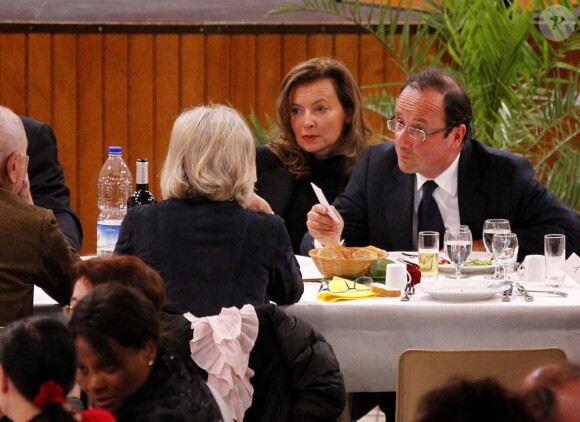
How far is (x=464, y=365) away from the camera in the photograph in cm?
284

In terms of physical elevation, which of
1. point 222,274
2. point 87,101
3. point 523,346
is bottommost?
point 523,346

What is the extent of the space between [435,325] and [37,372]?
1.69 m

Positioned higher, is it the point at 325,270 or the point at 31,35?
the point at 31,35

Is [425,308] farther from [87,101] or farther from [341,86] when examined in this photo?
[87,101]

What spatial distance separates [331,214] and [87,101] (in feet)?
10.9

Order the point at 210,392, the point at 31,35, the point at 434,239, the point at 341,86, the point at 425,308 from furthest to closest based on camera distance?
the point at 31,35
the point at 341,86
the point at 434,239
the point at 425,308
the point at 210,392

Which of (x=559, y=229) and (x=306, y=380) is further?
(x=559, y=229)

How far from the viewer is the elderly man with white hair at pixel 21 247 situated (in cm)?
314

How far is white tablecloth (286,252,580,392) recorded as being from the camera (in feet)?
11.0

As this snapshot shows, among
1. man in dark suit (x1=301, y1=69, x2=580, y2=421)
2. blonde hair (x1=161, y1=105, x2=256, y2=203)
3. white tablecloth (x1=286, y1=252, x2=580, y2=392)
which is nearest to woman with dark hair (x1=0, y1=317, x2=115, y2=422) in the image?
blonde hair (x1=161, y1=105, x2=256, y2=203)

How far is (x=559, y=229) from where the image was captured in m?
4.15

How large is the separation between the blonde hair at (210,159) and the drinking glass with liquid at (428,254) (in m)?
0.75

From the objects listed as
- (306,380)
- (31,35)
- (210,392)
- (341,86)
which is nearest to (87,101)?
(31,35)

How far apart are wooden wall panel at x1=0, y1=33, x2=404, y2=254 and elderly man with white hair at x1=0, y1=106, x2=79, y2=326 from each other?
3.57 meters
